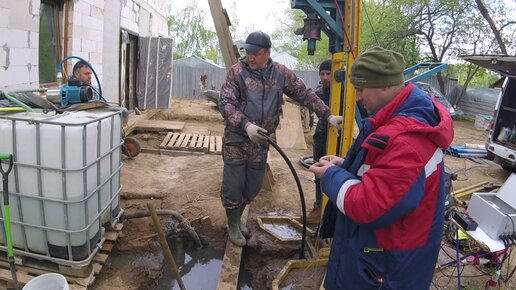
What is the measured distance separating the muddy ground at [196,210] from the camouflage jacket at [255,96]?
3.98ft

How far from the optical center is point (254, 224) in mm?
4020

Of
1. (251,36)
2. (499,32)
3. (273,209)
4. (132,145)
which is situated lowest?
(273,209)

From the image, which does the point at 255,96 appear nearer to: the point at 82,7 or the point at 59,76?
the point at 59,76

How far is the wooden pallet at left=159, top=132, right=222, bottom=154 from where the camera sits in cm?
700

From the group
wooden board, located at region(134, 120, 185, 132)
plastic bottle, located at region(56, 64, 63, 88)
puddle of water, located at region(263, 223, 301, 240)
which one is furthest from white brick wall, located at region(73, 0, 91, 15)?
puddle of water, located at region(263, 223, 301, 240)

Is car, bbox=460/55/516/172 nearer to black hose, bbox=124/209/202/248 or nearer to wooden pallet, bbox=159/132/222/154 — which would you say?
wooden pallet, bbox=159/132/222/154

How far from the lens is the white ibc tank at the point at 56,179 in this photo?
2.42 metres

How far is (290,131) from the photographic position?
899 cm

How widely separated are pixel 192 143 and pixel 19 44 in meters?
3.68

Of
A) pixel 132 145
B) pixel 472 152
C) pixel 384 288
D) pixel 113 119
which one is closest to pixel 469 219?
pixel 384 288

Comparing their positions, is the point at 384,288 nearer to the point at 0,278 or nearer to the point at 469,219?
the point at 469,219

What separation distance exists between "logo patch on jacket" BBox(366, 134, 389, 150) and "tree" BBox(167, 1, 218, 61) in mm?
27740

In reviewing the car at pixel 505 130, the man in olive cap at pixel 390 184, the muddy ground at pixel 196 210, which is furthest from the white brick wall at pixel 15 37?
the car at pixel 505 130

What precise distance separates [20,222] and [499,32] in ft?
50.8
